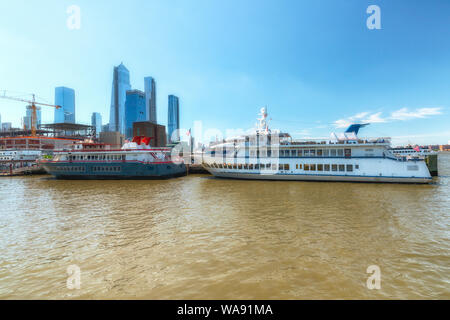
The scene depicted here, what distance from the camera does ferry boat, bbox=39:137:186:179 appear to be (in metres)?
41.5

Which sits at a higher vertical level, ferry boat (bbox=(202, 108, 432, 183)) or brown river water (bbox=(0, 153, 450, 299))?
ferry boat (bbox=(202, 108, 432, 183))

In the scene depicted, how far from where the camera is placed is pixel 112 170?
42062 mm

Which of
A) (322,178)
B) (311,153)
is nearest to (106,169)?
(311,153)

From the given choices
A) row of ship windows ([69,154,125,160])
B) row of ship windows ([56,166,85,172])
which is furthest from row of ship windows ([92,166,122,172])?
row of ship windows ([56,166,85,172])

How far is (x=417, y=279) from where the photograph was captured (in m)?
8.01

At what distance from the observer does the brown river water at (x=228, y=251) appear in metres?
7.64

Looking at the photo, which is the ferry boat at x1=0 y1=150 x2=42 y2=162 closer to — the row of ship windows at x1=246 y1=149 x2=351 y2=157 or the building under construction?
the building under construction

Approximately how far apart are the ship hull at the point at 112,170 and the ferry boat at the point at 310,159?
28.4ft

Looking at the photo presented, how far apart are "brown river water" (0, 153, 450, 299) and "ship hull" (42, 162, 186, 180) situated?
74.6 ft

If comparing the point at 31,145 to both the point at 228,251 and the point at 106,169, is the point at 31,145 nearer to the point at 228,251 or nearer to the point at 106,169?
the point at 106,169

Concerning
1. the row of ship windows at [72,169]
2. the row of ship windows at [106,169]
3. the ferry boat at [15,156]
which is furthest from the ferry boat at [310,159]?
the ferry boat at [15,156]

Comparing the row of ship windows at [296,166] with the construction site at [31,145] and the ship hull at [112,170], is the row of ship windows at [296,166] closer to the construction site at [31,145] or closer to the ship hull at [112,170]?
the ship hull at [112,170]
